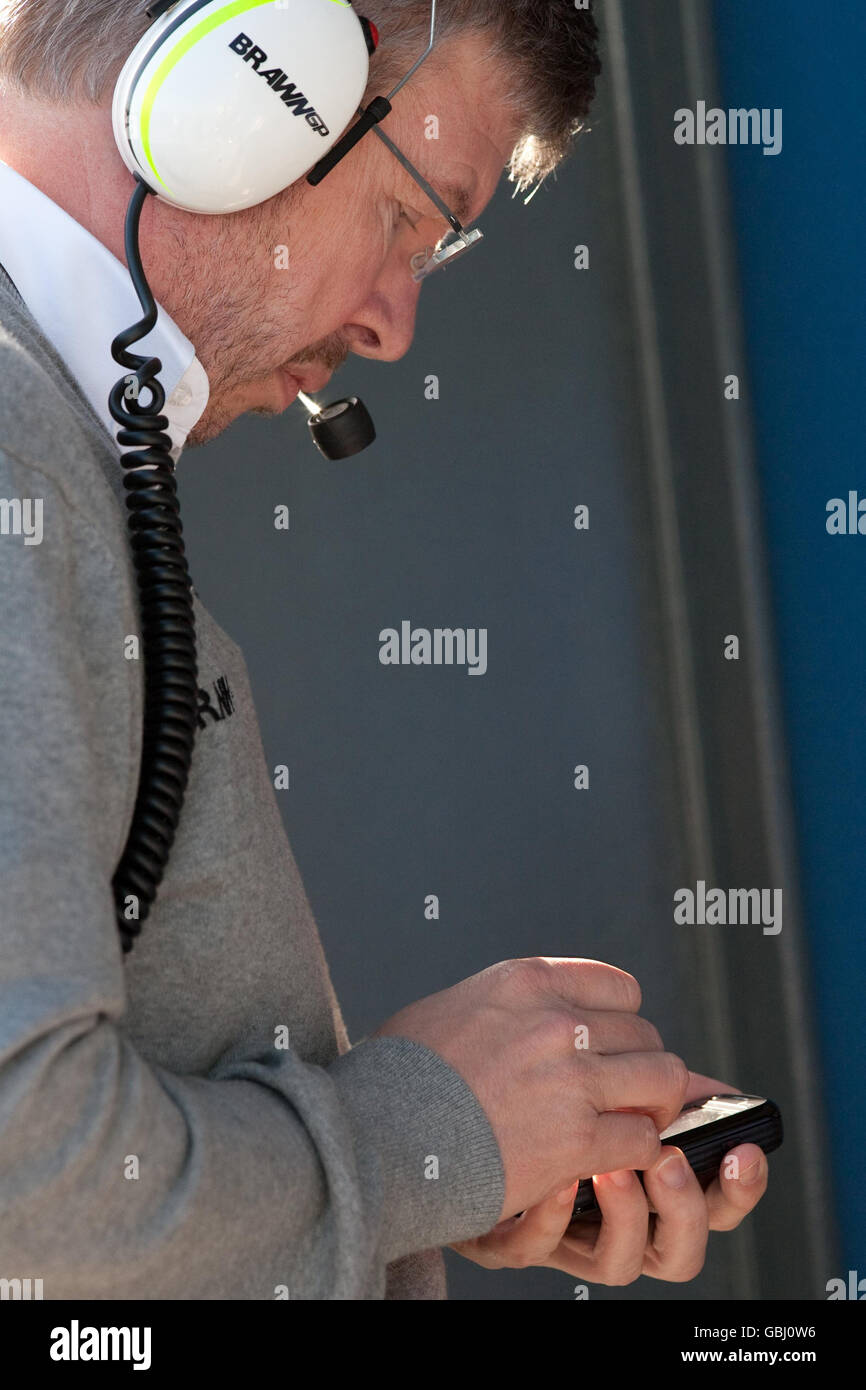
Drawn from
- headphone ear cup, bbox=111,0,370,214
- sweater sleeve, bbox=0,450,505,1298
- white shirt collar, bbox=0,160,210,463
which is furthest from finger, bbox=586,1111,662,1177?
headphone ear cup, bbox=111,0,370,214

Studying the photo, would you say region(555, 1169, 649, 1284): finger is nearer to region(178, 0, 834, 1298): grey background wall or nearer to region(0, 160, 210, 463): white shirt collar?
region(0, 160, 210, 463): white shirt collar

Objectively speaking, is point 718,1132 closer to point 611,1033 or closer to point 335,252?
point 611,1033

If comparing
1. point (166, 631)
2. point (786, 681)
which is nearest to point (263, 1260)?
point (166, 631)

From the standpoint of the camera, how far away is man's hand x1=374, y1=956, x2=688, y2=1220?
31.4 inches

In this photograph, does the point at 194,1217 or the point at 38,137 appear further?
the point at 38,137

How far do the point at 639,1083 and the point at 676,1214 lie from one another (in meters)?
0.15

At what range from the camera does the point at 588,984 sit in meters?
0.92

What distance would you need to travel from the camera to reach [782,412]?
1.67 meters

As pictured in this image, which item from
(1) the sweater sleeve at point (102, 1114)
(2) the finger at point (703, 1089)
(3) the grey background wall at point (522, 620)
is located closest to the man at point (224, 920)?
(1) the sweater sleeve at point (102, 1114)

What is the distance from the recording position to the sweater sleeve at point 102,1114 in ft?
1.98

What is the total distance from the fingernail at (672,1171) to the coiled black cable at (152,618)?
43 cm

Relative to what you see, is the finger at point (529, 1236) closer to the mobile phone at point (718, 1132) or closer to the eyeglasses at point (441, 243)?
the mobile phone at point (718, 1132)
